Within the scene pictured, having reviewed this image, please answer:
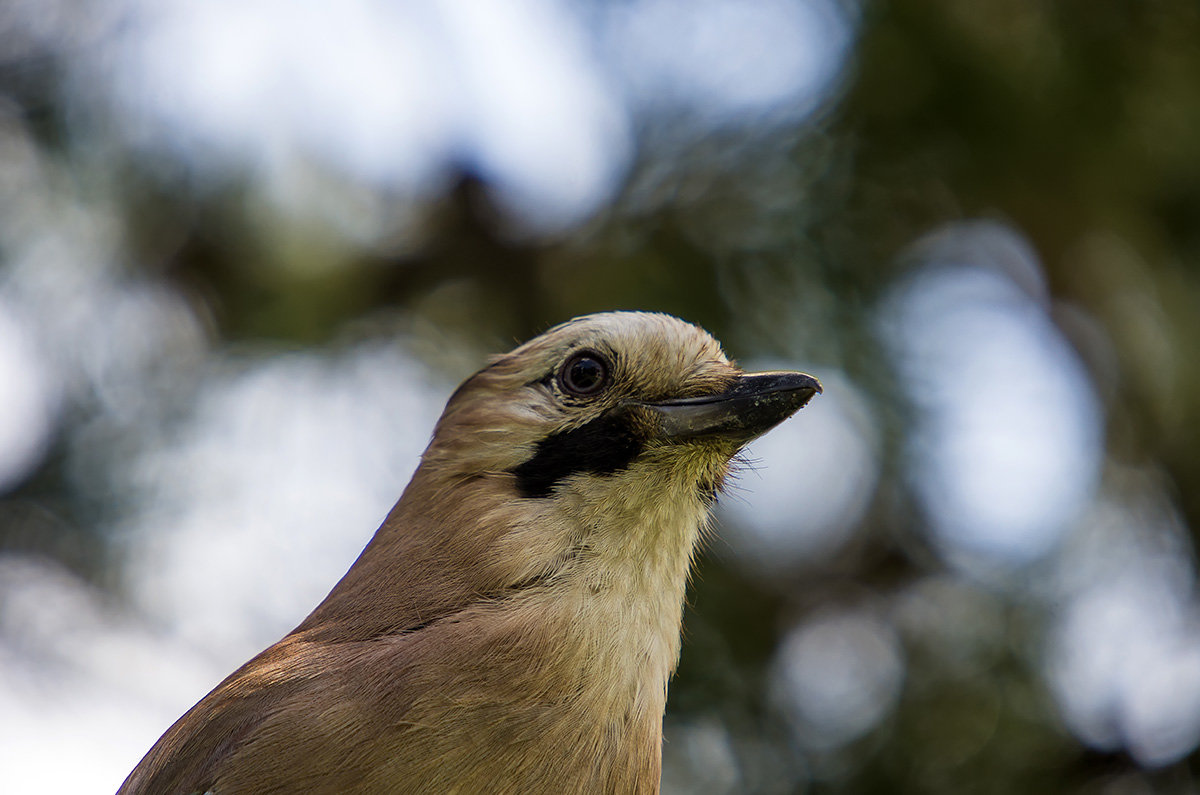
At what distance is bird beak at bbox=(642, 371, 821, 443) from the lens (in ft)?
9.74

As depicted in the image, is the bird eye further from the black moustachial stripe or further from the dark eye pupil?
the black moustachial stripe

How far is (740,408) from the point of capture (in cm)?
303

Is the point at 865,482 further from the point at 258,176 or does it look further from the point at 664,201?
the point at 258,176

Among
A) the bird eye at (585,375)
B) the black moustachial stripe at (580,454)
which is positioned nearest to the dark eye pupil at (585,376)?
the bird eye at (585,375)

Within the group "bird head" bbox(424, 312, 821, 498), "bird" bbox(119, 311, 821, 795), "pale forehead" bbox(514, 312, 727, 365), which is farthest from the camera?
"pale forehead" bbox(514, 312, 727, 365)

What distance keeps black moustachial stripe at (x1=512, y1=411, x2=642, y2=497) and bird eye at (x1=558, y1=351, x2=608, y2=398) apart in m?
0.10

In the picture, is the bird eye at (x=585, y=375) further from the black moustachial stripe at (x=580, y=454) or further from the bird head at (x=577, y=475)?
the black moustachial stripe at (x=580, y=454)

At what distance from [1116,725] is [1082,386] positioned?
1.55 meters

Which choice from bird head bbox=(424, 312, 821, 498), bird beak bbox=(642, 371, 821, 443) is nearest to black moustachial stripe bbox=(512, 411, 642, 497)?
bird head bbox=(424, 312, 821, 498)

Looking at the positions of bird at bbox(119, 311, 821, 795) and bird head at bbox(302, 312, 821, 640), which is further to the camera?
bird head at bbox(302, 312, 821, 640)

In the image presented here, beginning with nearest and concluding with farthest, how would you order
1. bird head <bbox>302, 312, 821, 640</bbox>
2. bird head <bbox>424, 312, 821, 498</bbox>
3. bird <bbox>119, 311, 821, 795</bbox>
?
bird <bbox>119, 311, 821, 795</bbox> < bird head <bbox>302, 312, 821, 640</bbox> < bird head <bbox>424, 312, 821, 498</bbox>

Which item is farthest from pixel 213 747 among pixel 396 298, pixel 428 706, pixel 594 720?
pixel 396 298

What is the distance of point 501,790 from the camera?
8.27 feet

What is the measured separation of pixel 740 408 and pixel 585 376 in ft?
1.56
